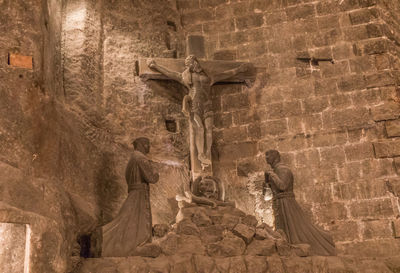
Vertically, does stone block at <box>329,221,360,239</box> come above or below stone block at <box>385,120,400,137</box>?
below

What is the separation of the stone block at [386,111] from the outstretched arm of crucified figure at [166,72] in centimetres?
276

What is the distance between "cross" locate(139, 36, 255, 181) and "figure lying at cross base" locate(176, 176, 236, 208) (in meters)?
0.58

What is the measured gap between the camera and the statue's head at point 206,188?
21.5 ft

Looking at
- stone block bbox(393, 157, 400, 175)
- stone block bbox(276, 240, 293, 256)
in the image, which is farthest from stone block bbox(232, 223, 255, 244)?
stone block bbox(393, 157, 400, 175)

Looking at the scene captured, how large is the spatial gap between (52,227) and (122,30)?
4.06 m

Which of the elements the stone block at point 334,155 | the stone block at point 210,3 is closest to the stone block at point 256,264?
the stone block at point 334,155

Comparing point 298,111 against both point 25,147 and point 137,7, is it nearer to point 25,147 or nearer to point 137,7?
point 137,7

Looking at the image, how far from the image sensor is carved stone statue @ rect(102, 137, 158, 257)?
584 centimetres

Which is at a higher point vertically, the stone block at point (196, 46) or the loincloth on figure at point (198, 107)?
the stone block at point (196, 46)

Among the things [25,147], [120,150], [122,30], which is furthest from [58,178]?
[122,30]

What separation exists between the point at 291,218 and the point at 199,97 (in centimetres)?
210

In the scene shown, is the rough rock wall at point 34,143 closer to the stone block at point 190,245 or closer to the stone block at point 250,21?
the stone block at point 190,245

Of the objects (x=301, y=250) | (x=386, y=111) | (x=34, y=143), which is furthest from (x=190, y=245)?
(x=386, y=111)

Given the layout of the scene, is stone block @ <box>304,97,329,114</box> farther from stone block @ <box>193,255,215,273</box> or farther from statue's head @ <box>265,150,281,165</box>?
stone block @ <box>193,255,215,273</box>
